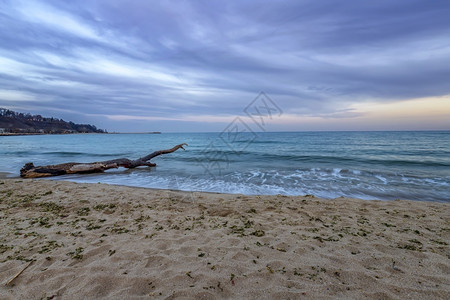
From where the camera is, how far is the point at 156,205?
568 centimetres

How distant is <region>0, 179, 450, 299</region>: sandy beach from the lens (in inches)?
93.0

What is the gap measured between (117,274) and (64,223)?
2549 mm

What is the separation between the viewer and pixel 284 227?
4.13 meters

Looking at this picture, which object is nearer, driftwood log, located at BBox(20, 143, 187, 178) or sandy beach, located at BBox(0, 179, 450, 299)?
sandy beach, located at BBox(0, 179, 450, 299)

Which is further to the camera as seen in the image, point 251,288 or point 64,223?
point 64,223

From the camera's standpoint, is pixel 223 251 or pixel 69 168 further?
pixel 69 168

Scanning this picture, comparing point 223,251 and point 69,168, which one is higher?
point 223,251

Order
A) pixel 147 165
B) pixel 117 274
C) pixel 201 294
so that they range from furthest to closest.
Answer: pixel 147 165, pixel 117 274, pixel 201 294

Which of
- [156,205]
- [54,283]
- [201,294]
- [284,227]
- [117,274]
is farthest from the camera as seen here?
[156,205]

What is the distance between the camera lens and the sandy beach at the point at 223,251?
93.0 inches

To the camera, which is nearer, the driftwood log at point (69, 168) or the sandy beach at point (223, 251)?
the sandy beach at point (223, 251)

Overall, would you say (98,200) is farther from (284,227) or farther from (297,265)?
(297,265)

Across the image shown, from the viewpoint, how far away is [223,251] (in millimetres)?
3176

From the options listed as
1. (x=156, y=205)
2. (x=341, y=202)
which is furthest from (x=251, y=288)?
(x=341, y=202)
